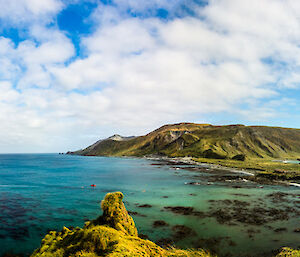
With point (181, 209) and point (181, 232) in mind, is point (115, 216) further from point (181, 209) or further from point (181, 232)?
point (181, 209)

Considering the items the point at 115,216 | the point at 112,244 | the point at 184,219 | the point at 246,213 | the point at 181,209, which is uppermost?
the point at 112,244

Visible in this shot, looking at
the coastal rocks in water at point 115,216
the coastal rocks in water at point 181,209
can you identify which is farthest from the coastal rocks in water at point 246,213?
the coastal rocks in water at point 115,216

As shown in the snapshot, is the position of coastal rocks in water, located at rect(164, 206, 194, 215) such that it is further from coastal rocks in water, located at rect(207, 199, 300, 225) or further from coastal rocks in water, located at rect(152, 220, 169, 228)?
coastal rocks in water, located at rect(152, 220, 169, 228)

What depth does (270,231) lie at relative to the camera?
1086 inches

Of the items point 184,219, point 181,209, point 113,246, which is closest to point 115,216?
point 113,246

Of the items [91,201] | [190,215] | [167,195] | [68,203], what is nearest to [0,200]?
[68,203]

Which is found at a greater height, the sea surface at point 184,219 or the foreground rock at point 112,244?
the foreground rock at point 112,244

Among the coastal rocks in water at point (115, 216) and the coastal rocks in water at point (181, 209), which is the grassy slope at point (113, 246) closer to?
the coastal rocks in water at point (115, 216)

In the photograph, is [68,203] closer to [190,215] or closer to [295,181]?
[190,215]

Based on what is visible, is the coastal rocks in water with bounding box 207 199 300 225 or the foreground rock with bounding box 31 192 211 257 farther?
the coastal rocks in water with bounding box 207 199 300 225

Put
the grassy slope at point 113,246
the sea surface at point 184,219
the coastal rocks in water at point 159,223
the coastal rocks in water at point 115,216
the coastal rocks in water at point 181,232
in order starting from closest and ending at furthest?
the grassy slope at point 113,246, the coastal rocks in water at point 115,216, the sea surface at point 184,219, the coastal rocks in water at point 181,232, the coastal rocks in water at point 159,223

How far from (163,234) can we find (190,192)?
95.8 feet

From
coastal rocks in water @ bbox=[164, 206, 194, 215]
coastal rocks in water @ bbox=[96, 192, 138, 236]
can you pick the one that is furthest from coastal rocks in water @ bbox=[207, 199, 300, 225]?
coastal rocks in water @ bbox=[96, 192, 138, 236]

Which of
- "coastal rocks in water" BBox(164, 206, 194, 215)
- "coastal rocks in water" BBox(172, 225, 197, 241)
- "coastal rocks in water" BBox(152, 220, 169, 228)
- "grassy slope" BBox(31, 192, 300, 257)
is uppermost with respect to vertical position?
"grassy slope" BBox(31, 192, 300, 257)
